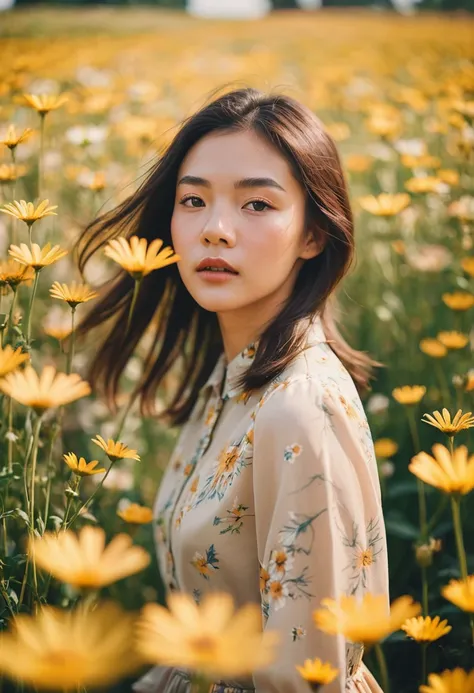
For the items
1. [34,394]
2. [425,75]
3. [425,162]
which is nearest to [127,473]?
A: [34,394]

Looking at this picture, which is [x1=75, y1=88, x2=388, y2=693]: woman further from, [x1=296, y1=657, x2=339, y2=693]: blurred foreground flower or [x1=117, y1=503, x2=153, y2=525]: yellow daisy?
[x1=296, y1=657, x2=339, y2=693]: blurred foreground flower

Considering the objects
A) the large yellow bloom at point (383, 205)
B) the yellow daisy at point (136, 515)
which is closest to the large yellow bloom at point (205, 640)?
the yellow daisy at point (136, 515)

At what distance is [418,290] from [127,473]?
3.14 feet

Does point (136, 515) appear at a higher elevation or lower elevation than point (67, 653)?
lower

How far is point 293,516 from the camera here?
88cm

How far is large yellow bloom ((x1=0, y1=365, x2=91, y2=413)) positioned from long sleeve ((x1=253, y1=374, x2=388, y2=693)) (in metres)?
0.30

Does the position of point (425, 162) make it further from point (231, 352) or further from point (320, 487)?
point (320, 487)

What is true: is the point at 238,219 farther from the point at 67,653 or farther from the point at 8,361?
the point at 67,653

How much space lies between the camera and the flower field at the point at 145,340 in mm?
620

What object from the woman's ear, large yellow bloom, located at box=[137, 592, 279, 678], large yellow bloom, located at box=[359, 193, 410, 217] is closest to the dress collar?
the woman's ear

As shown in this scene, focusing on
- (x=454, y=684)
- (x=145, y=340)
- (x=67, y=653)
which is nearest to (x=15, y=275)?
(x=67, y=653)

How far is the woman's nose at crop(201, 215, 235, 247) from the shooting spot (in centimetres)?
102

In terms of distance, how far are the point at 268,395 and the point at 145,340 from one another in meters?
1.02

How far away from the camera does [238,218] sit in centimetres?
104
